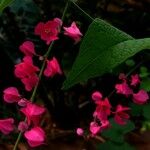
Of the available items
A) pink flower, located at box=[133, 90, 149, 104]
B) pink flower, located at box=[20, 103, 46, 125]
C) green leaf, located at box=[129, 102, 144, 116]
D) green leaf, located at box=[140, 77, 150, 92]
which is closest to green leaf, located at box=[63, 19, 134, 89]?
pink flower, located at box=[20, 103, 46, 125]

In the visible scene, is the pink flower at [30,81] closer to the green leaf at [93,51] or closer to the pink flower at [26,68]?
the pink flower at [26,68]

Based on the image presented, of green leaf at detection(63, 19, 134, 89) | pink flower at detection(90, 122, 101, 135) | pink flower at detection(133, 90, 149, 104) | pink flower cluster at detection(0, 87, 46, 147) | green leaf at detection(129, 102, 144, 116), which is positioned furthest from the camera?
green leaf at detection(129, 102, 144, 116)

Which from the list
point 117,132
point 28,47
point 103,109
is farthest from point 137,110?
point 28,47

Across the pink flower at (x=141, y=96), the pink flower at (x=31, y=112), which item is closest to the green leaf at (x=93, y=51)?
the pink flower at (x=31, y=112)

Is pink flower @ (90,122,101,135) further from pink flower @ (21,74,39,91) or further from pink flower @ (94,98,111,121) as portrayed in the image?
pink flower @ (21,74,39,91)

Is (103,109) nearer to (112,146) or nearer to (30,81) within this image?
(30,81)

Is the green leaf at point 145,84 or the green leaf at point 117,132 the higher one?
the green leaf at point 145,84

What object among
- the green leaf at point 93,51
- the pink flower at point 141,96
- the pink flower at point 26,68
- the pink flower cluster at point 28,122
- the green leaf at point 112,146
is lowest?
the green leaf at point 112,146
